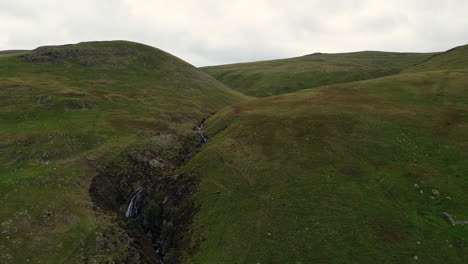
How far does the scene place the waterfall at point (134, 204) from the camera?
41688 mm

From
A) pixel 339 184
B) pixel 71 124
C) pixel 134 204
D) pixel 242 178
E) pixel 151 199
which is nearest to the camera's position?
pixel 339 184

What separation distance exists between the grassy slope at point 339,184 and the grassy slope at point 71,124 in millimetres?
15253

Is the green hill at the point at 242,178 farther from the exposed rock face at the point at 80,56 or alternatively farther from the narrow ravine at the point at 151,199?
the exposed rock face at the point at 80,56

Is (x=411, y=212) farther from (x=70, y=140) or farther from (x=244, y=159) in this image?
(x=70, y=140)

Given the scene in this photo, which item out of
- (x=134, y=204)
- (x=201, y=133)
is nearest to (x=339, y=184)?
(x=134, y=204)

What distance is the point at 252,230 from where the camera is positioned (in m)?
32.6

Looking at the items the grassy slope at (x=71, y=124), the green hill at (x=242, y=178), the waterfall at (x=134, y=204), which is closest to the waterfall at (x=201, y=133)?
the green hill at (x=242, y=178)

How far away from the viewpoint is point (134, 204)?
4300 cm

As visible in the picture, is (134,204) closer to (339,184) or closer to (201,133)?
(339,184)

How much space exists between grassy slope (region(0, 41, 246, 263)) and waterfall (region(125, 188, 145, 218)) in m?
5.65

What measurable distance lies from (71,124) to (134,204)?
28.4 m

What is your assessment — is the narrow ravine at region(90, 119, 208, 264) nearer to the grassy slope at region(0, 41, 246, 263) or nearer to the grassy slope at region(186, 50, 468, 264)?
the grassy slope at region(186, 50, 468, 264)

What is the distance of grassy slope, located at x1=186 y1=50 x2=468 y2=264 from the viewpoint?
28938mm

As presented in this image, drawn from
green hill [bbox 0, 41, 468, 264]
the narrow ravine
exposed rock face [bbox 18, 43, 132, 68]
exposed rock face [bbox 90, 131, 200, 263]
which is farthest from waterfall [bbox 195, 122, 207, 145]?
exposed rock face [bbox 18, 43, 132, 68]
